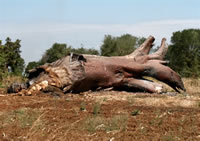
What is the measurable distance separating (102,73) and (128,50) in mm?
19439

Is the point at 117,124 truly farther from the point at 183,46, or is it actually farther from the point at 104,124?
the point at 183,46

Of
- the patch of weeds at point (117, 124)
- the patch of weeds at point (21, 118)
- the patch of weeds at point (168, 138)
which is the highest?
the patch of weeds at point (21, 118)

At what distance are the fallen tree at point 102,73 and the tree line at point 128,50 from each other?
869cm

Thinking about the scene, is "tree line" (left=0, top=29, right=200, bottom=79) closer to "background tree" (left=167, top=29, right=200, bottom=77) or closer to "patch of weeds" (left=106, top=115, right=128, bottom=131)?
"background tree" (left=167, top=29, right=200, bottom=77)

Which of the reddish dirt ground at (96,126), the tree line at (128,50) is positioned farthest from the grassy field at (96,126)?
the tree line at (128,50)

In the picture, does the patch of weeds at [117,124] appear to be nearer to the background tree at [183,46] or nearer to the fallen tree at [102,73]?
the fallen tree at [102,73]

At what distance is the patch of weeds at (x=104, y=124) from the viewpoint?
183 inches

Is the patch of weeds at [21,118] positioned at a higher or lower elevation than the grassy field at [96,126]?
higher

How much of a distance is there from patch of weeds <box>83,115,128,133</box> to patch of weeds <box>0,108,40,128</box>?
703mm

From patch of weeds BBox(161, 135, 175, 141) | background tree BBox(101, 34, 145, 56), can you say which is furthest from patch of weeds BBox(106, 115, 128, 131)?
background tree BBox(101, 34, 145, 56)

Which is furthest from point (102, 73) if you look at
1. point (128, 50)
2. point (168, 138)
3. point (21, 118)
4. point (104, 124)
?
point (128, 50)

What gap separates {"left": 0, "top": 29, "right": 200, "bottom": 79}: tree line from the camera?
77.5ft

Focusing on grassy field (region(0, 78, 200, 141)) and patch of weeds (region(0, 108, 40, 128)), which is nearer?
grassy field (region(0, 78, 200, 141))

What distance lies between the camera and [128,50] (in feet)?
101
